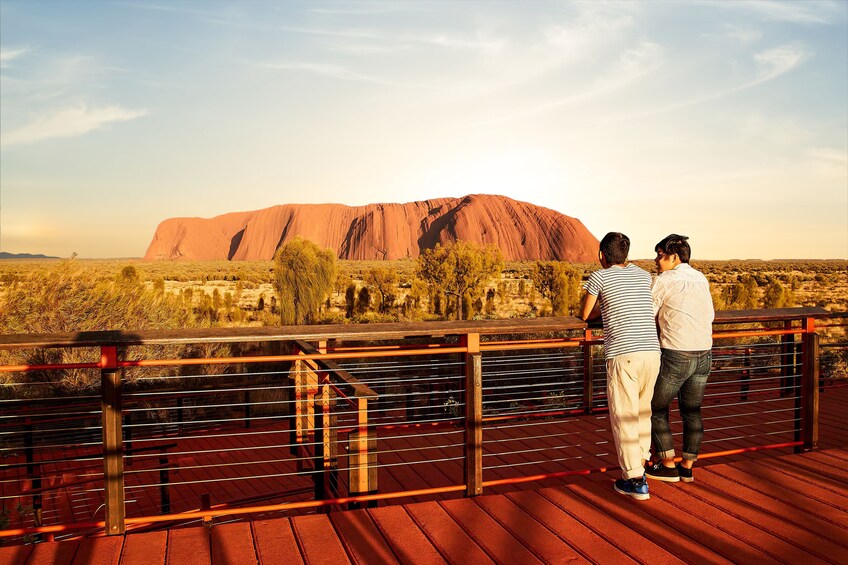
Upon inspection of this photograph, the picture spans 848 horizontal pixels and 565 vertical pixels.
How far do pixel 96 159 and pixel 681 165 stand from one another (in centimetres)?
3967

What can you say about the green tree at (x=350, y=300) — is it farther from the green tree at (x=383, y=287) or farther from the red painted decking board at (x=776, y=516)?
the red painted decking board at (x=776, y=516)

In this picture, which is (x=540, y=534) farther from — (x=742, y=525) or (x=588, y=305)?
(x=588, y=305)

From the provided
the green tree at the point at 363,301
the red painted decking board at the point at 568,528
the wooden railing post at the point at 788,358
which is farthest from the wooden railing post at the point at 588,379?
the green tree at the point at 363,301

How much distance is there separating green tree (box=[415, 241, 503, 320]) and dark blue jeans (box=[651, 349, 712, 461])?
23763mm

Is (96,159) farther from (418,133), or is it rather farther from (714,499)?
(714,499)

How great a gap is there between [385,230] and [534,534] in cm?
12513

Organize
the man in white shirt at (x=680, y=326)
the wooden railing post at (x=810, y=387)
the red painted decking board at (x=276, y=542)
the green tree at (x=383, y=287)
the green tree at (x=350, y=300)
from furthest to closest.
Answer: the green tree at (x=383, y=287) < the green tree at (x=350, y=300) < the wooden railing post at (x=810, y=387) < the man in white shirt at (x=680, y=326) < the red painted decking board at (x=276, y=542)

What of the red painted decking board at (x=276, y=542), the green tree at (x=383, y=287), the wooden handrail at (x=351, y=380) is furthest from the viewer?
the green tree at (x=383, y=287)

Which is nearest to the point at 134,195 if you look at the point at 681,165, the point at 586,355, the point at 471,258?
the point at 471,258

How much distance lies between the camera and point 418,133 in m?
46.0

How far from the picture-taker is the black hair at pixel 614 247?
314cm

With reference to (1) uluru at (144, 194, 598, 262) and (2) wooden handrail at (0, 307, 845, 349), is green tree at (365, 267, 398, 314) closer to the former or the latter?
(2) wooden handrail at (0, 307, 845, 349)

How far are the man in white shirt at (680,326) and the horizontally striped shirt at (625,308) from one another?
194 millimetres

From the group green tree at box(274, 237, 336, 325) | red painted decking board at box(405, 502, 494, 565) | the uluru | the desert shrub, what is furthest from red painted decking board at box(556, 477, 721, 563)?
the uluru
